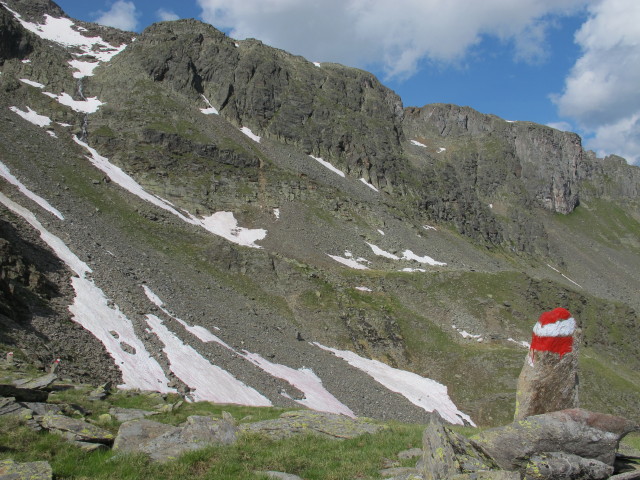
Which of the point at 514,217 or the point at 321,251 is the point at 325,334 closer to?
the point at 321,251

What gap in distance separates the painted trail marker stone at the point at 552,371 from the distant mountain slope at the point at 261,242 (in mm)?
21694

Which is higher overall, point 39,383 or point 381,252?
point 381,252

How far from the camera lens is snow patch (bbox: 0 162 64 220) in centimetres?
5041

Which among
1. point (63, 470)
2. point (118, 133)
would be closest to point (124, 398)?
point (63, 470)

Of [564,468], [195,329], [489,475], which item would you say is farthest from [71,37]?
[564,468]

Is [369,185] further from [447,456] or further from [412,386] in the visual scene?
[447,456]

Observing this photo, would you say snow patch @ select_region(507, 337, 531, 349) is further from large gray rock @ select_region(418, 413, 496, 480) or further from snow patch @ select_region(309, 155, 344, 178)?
snow patch @ select_region(309, 155, 344, 178)

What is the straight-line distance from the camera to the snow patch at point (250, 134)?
11321 cm

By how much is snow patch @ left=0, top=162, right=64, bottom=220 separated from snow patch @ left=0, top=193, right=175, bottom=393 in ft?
39.4

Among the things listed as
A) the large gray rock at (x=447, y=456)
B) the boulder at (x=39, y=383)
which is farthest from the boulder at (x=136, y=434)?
the large gray rock at (x=447, y=456)

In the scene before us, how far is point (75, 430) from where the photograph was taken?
11.9 metres

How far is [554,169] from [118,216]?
185 metres

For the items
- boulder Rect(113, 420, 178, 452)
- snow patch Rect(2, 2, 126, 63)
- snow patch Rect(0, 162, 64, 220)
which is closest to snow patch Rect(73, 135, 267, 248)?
snow patch Rect(0, 162, 64, 220)

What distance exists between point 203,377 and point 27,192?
123 ft
